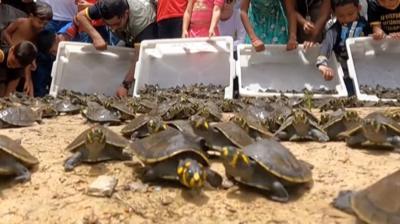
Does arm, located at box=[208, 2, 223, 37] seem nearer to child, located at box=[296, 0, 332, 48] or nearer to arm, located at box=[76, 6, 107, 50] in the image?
child, located at box=[296, 0, 332, 48]

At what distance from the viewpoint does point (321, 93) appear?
6.52 meters

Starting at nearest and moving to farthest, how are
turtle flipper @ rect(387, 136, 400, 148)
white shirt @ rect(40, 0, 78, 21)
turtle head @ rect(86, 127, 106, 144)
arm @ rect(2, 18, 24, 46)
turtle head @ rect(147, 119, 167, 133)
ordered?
turtle head @ rect(86, 127, 106, 144) < turtle head @ rect(147, 119, 167, 133) < turtle flipper @ rect(387, 136, 400, 148) < arm @ rect(2, 18, 24, 46) < white shirt @ rect(40, 0, 78, 21)

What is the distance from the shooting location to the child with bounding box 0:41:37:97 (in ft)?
23.5

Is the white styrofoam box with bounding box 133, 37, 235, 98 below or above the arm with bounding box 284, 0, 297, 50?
below

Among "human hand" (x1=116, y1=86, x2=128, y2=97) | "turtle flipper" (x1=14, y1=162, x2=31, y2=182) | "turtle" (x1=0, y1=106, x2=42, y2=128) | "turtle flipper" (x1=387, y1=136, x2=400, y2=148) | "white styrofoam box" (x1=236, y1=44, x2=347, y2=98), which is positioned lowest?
"human hand" (x1=116, y1=86, x2=128, y2=97)

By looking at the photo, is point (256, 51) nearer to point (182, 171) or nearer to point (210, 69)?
point (210, 69)

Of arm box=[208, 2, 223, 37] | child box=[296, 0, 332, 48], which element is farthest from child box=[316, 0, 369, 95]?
arm box=[208, 2, 223, 37]

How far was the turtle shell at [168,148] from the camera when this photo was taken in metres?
3.00

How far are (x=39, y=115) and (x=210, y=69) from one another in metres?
2.57

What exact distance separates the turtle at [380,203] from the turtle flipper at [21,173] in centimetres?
186

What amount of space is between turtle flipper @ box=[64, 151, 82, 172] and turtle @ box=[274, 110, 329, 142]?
1.52 meters

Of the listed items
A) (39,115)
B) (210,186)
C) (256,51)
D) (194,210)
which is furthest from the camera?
(256,51)

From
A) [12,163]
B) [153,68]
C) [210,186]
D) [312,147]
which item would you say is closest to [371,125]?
[312,147]

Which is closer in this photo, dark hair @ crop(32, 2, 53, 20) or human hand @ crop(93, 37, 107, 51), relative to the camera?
human hand @ crop(93, 37, 107, 51)
